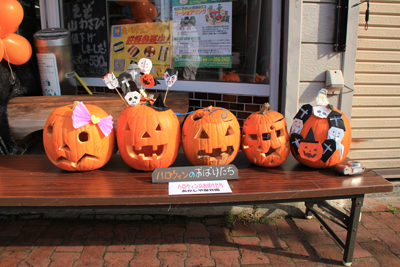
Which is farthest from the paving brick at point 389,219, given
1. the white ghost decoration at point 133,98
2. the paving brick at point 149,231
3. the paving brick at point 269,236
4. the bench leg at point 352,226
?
the white ghost decoration at point 133,98

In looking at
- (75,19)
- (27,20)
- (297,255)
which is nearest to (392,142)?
(297,255)

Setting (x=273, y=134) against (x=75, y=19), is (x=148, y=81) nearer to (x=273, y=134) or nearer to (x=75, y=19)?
A: (x=273, y=134)

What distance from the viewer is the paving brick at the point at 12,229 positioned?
259 cm

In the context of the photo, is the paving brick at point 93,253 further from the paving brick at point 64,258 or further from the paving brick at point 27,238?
the paving brick at point 27,238

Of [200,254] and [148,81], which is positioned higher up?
[148,81]

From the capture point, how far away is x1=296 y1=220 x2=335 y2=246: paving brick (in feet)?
8.16

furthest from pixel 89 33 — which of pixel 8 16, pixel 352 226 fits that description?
pixel 352 226

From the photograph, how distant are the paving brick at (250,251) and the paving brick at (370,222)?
1156mm

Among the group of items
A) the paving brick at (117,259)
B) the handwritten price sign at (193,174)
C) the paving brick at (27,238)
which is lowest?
the paving brick at (117,259)

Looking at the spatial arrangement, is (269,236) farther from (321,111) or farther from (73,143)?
(73,143)

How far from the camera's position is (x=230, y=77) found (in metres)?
3.34

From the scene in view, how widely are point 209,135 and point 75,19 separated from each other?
Result: 10.2 ft

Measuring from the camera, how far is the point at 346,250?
2.16 m

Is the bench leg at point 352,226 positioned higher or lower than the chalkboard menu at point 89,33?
lower
